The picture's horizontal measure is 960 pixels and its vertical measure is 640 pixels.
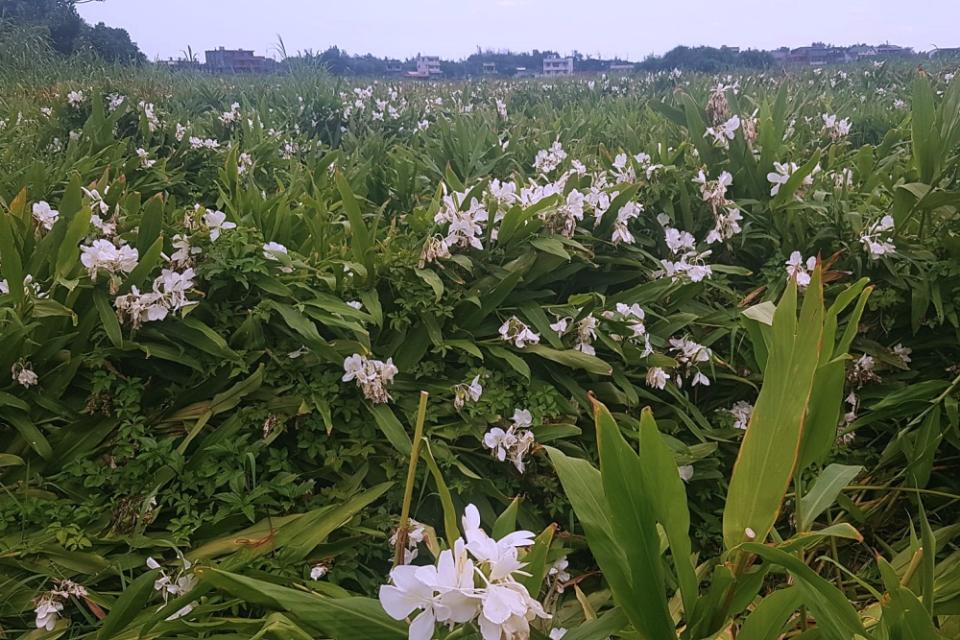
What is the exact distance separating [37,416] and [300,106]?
3.93 m

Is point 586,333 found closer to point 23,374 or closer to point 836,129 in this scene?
point 23,374

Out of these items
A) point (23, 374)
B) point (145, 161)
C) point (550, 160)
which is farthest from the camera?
point (145, 161)

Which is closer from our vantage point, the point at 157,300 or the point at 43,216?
the point at 157,300

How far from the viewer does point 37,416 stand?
1.44m

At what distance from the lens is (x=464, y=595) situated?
0.61m

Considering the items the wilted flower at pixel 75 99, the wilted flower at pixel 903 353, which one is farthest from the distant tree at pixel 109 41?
the wilted flower at pixel 903 353

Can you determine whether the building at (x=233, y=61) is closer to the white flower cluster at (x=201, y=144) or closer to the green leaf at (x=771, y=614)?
the white flower cluster at (x=201, y=144)

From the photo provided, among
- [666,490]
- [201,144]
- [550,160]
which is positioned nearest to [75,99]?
[201,144]

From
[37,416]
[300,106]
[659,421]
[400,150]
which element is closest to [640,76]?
[300,106]

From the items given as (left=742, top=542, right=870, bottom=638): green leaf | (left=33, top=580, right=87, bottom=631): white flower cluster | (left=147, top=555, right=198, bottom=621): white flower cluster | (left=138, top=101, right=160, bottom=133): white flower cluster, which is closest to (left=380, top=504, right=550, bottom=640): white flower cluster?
(left=742, top=542, right=870, bottom=638): green leaf

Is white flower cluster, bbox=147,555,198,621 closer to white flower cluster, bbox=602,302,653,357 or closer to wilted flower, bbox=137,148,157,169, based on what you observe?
white flower cluster, bbox=602,302,653,357

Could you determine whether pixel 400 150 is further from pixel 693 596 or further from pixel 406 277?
pixel 693 596

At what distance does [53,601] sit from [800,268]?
182 centimetres

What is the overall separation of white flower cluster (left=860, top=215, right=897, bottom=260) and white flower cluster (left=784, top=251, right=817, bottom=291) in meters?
0.13
